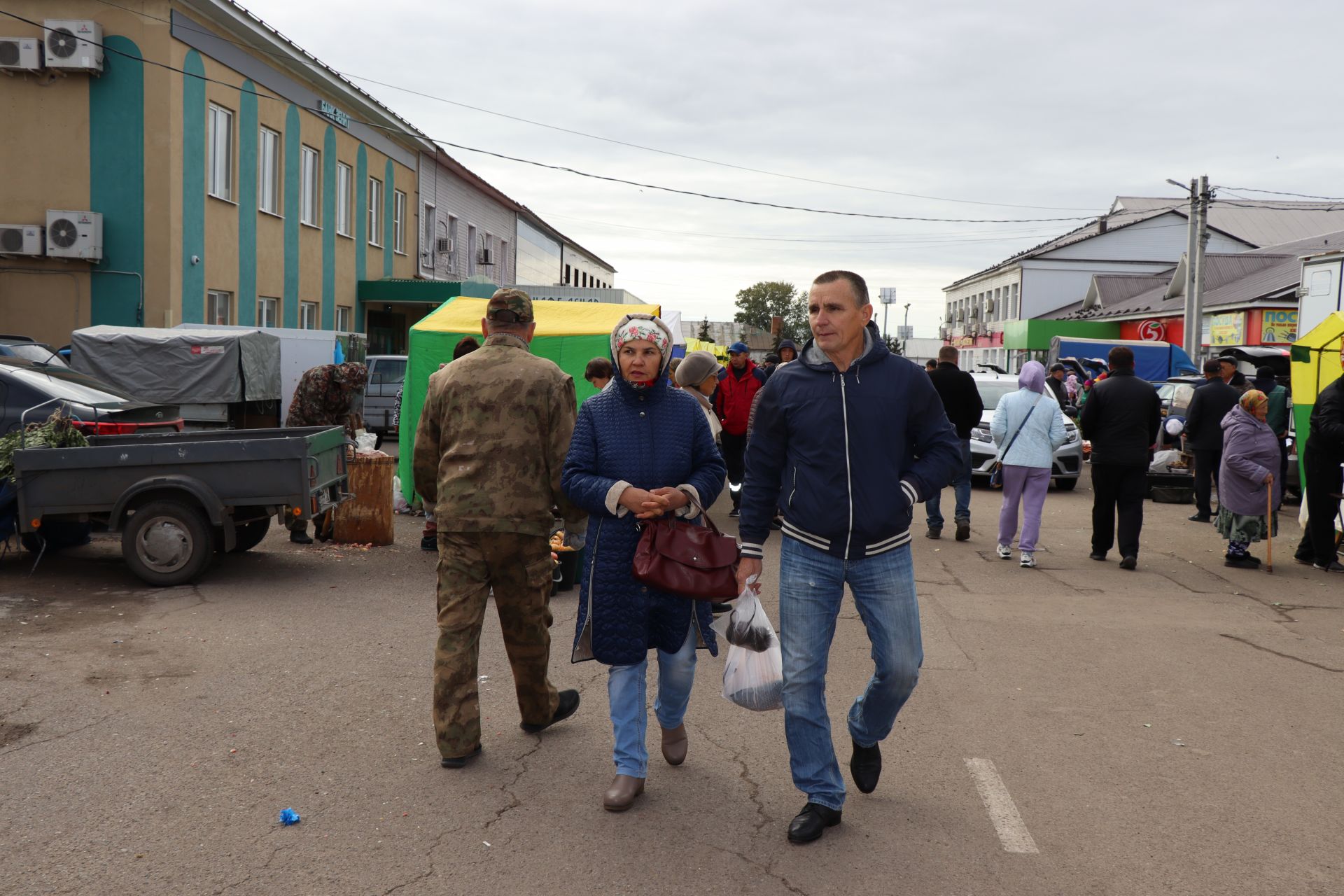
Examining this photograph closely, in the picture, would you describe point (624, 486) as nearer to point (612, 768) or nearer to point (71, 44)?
point (612, 768)

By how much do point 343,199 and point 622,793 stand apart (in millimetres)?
28009

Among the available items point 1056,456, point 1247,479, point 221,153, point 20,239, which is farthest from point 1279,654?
point 221,153

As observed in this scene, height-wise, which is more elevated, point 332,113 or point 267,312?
point 332,113

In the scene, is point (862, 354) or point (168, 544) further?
point (168, 544)

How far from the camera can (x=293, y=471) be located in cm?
856

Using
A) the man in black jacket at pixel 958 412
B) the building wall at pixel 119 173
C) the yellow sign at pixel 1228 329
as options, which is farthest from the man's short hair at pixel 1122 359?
the yellow sign at pixel 1228 329

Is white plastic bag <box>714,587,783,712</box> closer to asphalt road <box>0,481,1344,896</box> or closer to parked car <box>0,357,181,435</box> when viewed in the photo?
asphalt road <box>0,481,1344,896</box>

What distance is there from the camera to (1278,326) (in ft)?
104

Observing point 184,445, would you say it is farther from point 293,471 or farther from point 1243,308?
point 1243,308

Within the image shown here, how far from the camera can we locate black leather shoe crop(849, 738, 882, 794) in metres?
4.48

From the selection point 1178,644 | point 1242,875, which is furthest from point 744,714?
point 1178,644

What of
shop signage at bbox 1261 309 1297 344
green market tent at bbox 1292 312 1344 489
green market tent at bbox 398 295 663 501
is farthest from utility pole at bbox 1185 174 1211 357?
green market tent at bbox 398 295 663 501

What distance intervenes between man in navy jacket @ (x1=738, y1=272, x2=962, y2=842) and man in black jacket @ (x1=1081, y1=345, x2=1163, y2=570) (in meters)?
6.57

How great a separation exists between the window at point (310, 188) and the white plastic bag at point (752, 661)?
24545 mm
